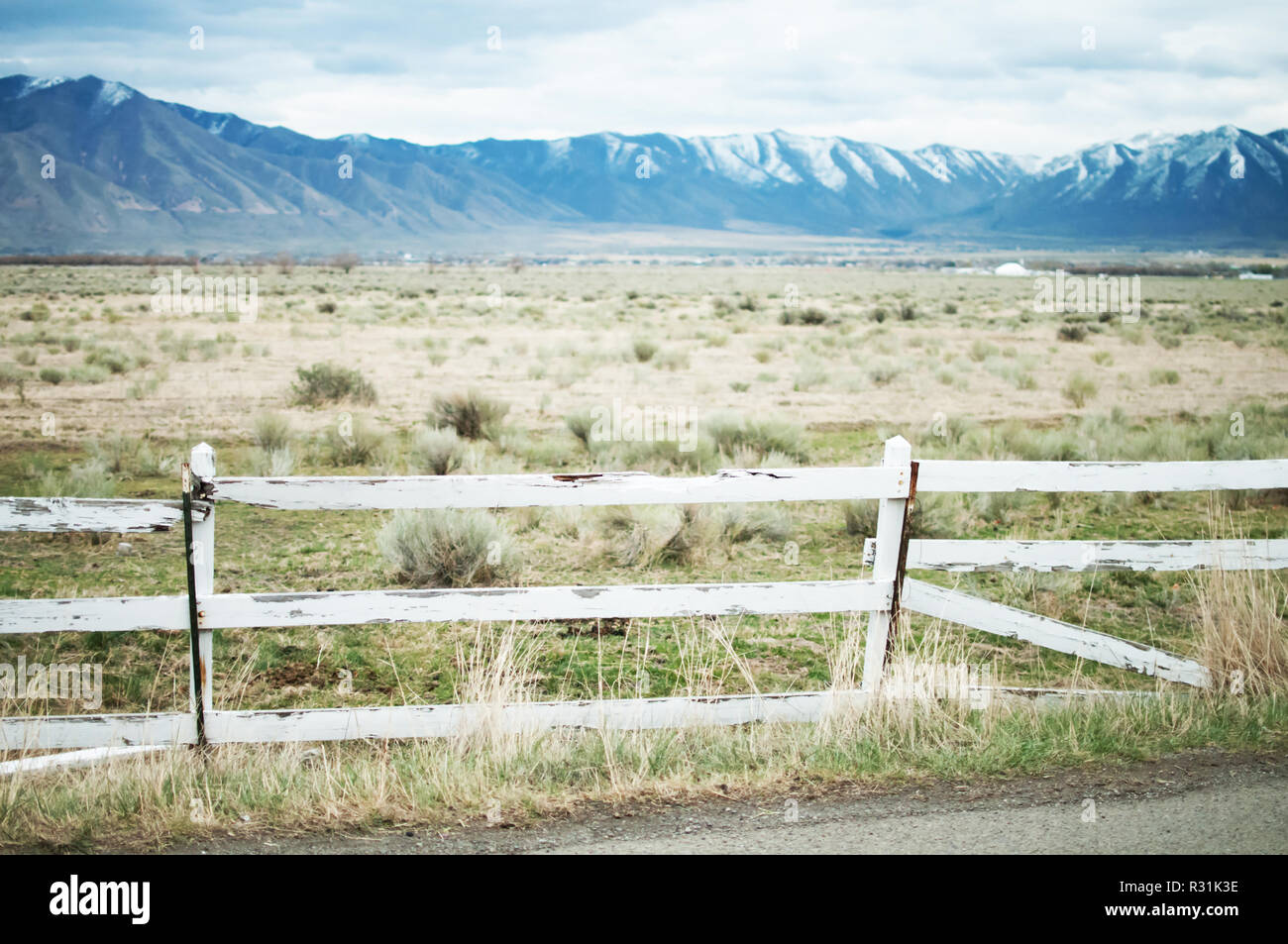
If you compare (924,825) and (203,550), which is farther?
(203,550)

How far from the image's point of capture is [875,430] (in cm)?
1658

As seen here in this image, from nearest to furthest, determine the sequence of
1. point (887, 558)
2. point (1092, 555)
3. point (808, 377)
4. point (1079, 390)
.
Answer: point (887, 558)
point (1092, 555)
point (1079, 390)
point (808, 377)

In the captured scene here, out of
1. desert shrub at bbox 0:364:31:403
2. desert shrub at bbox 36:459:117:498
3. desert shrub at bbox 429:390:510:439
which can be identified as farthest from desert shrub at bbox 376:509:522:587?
desert shrub at bbox 0:364:31:403

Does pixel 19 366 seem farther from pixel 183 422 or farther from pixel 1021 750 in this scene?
pixel 1021 750

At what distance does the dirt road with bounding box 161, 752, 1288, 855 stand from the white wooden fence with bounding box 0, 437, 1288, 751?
829 mm

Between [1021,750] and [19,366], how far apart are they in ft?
75.9

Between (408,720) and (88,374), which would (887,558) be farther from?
(88,374)

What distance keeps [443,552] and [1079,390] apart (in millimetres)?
16187

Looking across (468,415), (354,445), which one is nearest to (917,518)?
(354,445)

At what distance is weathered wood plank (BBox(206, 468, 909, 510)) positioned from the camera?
475 cm

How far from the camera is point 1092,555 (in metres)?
5.41
